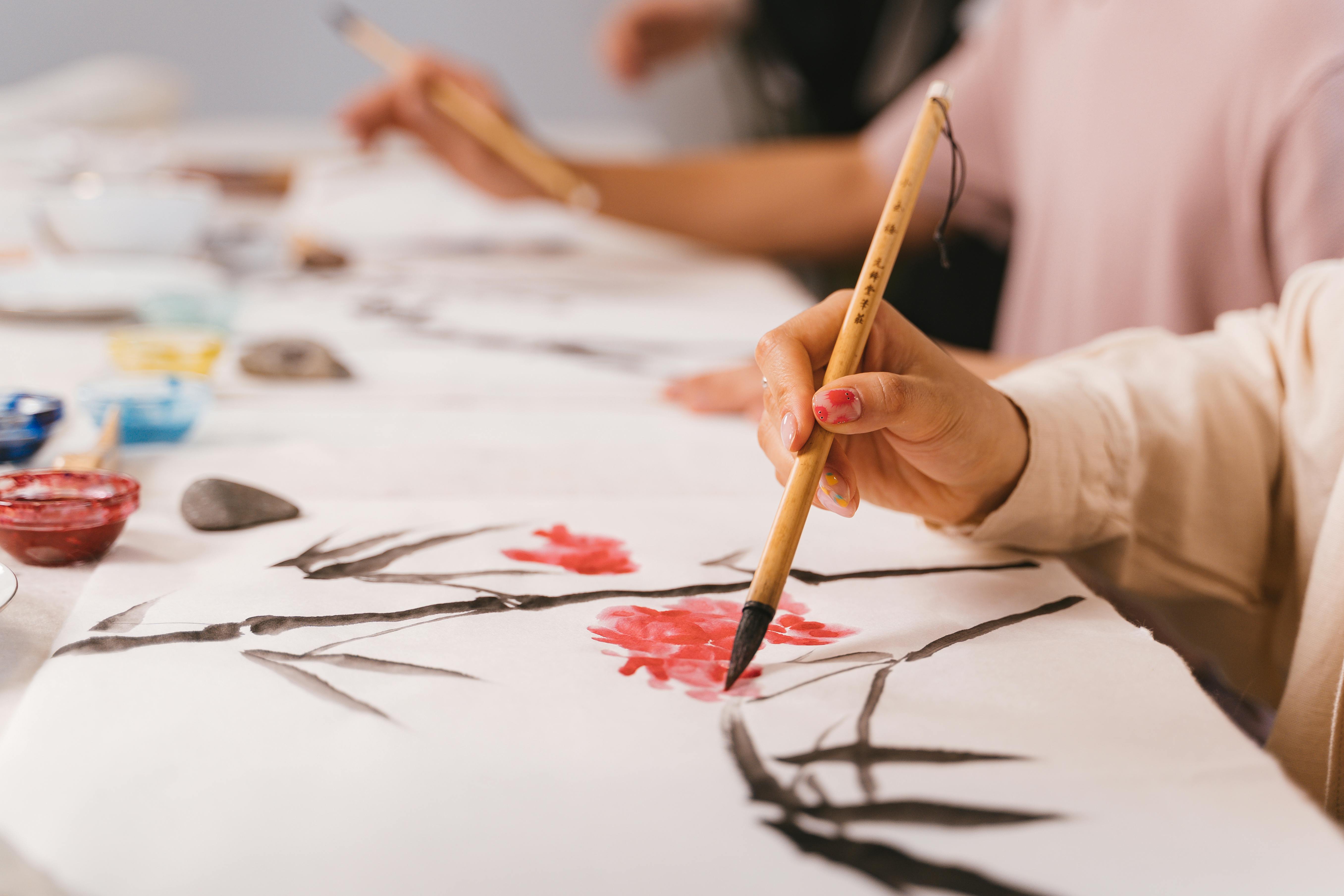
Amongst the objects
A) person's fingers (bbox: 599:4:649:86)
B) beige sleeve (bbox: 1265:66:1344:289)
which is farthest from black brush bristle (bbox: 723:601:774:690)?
person's fingers (bbox: 599:4:649:86)

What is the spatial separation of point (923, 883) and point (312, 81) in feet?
7.47

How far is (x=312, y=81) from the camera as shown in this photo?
2207mm

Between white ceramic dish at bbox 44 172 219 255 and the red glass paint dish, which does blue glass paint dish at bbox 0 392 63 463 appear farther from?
white ceramic dish at bbox 44 172 219 255

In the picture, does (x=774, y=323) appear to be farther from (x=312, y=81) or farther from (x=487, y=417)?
(x=312, y=81)

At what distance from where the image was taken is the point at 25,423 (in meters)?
0.46

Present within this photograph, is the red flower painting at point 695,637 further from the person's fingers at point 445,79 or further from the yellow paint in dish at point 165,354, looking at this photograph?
the person's fingers at point 445,79

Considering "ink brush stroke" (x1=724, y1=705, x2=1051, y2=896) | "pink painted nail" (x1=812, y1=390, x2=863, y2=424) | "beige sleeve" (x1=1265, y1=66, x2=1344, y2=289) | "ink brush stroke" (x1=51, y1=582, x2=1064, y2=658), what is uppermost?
"beige sleeve" (x1=1265, y1=66, x2=1344, y2=289)

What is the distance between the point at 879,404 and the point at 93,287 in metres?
0.66

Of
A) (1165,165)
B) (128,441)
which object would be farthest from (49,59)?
(1165,165)

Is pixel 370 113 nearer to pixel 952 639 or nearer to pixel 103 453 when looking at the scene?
pixel 103 453

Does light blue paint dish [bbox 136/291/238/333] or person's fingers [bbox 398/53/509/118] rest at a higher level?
person's fingers [bbox 398/53/509/118]

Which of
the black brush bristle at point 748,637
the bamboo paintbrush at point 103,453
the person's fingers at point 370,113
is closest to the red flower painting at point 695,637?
the black brush bristle at point 748,637

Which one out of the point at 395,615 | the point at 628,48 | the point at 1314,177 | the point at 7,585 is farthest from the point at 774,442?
the point at 628,48

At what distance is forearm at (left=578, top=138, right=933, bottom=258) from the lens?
3.65 ft
